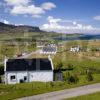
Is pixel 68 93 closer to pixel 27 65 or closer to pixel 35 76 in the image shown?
pixel 35 76

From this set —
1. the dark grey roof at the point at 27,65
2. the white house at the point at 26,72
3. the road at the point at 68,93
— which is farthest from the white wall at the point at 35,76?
the road at the point at 68,93

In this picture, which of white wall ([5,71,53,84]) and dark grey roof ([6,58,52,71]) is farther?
dark grey roof ([6,58,52,71])

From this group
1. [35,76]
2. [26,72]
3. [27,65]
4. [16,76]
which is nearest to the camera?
[16,76]

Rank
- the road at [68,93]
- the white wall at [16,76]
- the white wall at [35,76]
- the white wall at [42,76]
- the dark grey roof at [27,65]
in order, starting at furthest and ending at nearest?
1. the dark grey roof at [27,65]
2. the white wall at [42,76]
3. the white wall at [35,76]
4. the white wall at [16,76]
5. the road at [68,93]

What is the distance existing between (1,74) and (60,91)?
25.1 m

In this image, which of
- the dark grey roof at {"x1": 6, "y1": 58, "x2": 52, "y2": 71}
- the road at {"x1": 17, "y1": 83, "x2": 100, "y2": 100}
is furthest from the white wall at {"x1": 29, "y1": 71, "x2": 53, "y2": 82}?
the road at {"x1": 17, "y1": 83, "x2": 100, "y2": 100}

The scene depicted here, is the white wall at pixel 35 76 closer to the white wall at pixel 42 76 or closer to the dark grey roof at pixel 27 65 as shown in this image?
the white wall at pixel 42 76

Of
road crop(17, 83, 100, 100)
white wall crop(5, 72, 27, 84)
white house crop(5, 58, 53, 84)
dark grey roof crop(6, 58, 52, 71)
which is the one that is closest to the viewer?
road crop(17, 83, 100, 100)

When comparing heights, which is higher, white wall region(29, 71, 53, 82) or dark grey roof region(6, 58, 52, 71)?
dark grey roof region(6, 58, 52, 71)

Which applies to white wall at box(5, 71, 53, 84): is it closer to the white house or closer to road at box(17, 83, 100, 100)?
the white house

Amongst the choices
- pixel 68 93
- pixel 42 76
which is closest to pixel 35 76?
pixel 42 76

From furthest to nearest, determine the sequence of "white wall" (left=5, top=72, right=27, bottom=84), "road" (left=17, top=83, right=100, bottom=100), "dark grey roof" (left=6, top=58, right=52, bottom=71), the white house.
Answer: "dark grey roof" (left=6, top=58, right=52, bottom=71), the white house, "white wall" (left=5, top=72, right=27, bottom=84), "road" (left=17, top=83, right=100, bottom=100)

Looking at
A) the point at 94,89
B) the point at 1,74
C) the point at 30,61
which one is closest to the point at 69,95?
the point at 94,89

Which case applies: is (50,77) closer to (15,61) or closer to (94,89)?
(15,61)
